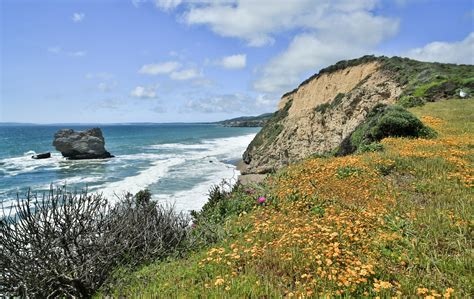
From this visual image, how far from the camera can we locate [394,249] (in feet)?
17.7

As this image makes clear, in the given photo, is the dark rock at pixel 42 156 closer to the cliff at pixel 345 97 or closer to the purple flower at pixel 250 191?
the cliff at pixel 345 97

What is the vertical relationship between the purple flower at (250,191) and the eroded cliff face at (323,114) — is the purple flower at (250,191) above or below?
below

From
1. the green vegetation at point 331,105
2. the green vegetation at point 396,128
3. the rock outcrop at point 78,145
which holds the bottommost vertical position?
the rock outcrop at point 78,145

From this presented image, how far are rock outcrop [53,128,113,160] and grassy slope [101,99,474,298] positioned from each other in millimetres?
54796

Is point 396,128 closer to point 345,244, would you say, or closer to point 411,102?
point 411,102

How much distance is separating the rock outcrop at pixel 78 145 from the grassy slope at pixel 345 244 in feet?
180

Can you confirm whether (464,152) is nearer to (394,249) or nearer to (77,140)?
(394,249)

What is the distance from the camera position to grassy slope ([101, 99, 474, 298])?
4504 millimetres

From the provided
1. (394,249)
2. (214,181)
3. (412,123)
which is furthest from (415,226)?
(214,181)

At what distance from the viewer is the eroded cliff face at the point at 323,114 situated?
32031 millimetres

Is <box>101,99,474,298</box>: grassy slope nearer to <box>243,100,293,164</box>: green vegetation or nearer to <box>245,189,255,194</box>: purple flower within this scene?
<box>245,189,255,194</box>: purple flower

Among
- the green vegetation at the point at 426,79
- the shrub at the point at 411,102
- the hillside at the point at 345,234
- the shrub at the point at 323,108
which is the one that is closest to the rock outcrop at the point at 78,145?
the shrub at the point at 323,108

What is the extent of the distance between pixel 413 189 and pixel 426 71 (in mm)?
31249

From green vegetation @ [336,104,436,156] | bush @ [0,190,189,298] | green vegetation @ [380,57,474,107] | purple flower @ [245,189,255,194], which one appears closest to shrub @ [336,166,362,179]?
purple flower @ [245,189,255,194]
